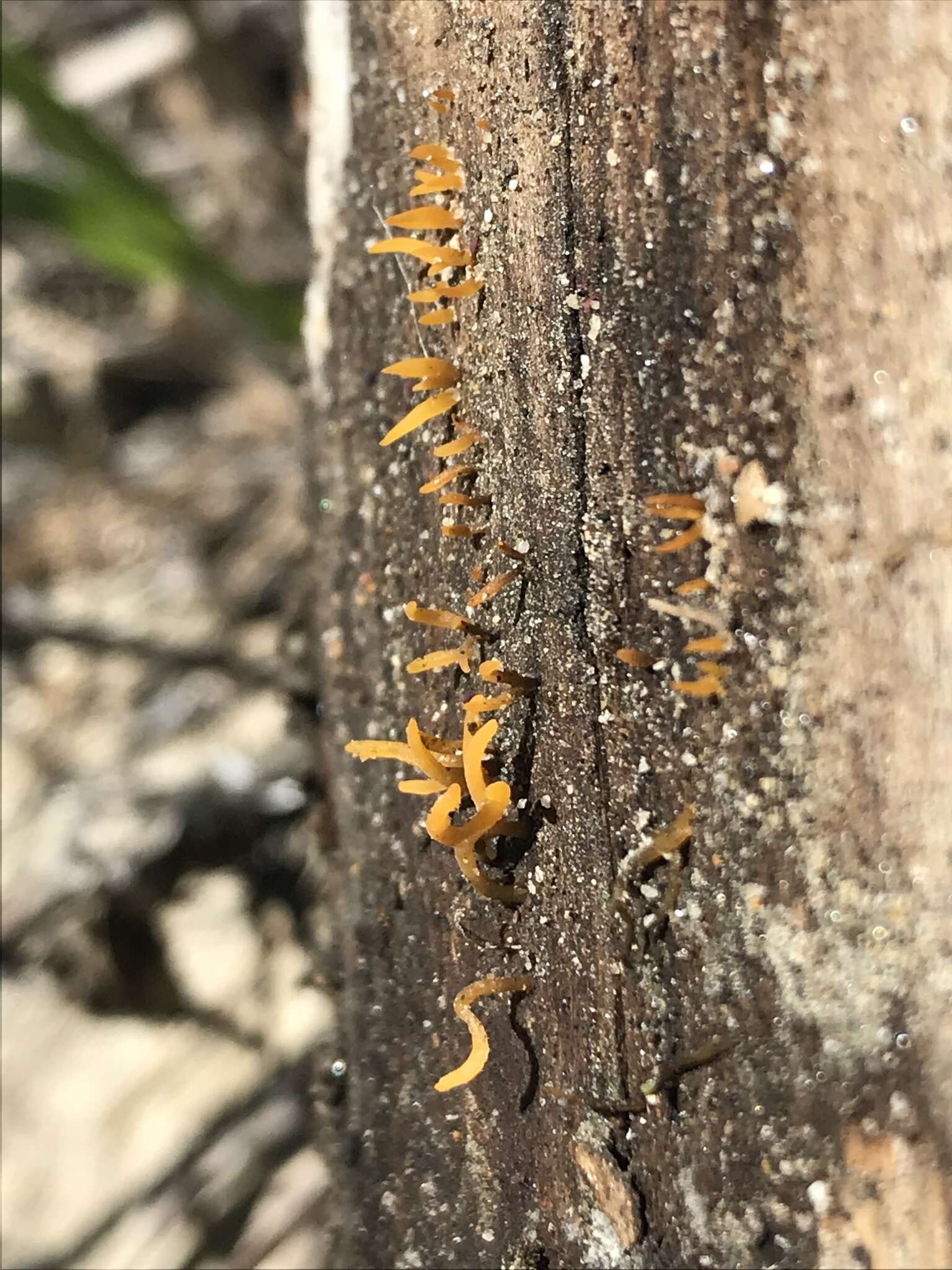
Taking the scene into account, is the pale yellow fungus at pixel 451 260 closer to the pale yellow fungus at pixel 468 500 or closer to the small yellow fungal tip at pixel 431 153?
the small yellow fungal tip at pixel 431 153

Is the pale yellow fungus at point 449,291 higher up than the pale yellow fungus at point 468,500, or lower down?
higher up

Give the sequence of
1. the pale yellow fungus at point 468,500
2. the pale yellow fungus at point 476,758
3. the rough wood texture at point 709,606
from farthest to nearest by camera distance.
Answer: the pale yellow fungus at point 468,500 < the pale yellow fungus at point 476,758 < the rough wood texture at point 709,606

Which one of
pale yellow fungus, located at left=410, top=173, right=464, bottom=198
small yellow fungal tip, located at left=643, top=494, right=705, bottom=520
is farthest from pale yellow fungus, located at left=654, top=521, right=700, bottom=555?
pale yellow fungus, located at left=410, top=173, right=464, bottom=198

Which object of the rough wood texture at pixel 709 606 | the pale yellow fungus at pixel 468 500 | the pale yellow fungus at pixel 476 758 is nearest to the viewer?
the rough wood texture at pixel 709 606

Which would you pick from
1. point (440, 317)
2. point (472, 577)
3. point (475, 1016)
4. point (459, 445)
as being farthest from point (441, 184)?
point (475, 1016)

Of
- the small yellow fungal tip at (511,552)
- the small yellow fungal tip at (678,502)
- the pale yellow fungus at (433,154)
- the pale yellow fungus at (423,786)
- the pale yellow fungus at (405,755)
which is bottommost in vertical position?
the pale yellow fungus at (423,786)

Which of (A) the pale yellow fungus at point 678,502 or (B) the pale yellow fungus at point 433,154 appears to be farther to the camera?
(B) the pale yellow fungus at point 433,154

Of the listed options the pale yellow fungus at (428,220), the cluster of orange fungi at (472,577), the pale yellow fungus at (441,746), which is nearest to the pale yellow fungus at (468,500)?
the cluster of orange fungi at (472,577)

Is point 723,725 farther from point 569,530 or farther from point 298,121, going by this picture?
point 298,121
